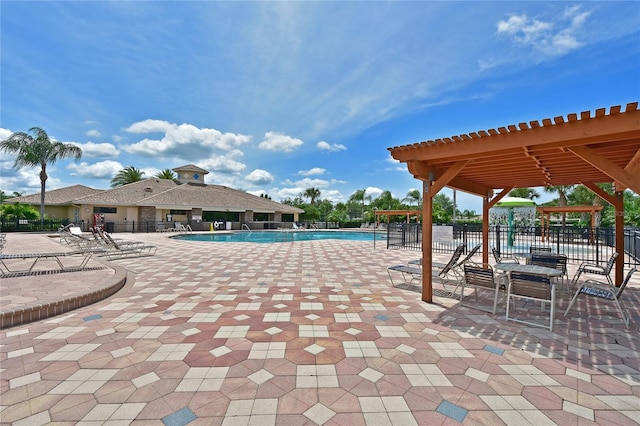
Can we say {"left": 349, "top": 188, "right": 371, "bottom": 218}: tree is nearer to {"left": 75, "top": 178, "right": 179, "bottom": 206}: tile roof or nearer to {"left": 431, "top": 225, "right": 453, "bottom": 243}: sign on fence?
{"left": 75, "top": 178, "right": 179, "bottom": 206}: tile roof

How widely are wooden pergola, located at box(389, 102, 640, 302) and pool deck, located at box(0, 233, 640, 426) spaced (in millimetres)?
1880

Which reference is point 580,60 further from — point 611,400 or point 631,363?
point 611,400

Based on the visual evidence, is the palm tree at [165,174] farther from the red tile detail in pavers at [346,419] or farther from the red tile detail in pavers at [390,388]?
the red tile detail in pavers at [346,419]

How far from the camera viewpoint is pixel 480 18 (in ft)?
26.5

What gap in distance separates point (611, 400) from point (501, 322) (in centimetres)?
189

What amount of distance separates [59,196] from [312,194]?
43.3m

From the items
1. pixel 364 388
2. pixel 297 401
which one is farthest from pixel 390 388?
pixel 297 401

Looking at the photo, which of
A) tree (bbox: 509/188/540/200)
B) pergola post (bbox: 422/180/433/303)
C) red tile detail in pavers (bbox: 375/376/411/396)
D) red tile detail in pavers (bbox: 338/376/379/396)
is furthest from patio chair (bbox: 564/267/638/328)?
tree (bbox: 509/188/540/200)

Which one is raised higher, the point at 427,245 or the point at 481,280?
the point at 427,245

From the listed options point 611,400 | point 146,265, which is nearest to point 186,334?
point 611,400

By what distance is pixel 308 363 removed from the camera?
2.98 meters

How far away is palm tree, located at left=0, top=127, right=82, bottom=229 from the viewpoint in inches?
1001

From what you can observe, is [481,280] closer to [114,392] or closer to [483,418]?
[483,418]

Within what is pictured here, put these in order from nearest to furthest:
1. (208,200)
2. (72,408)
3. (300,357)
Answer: (72,408) < (300,357) < (208,200)
